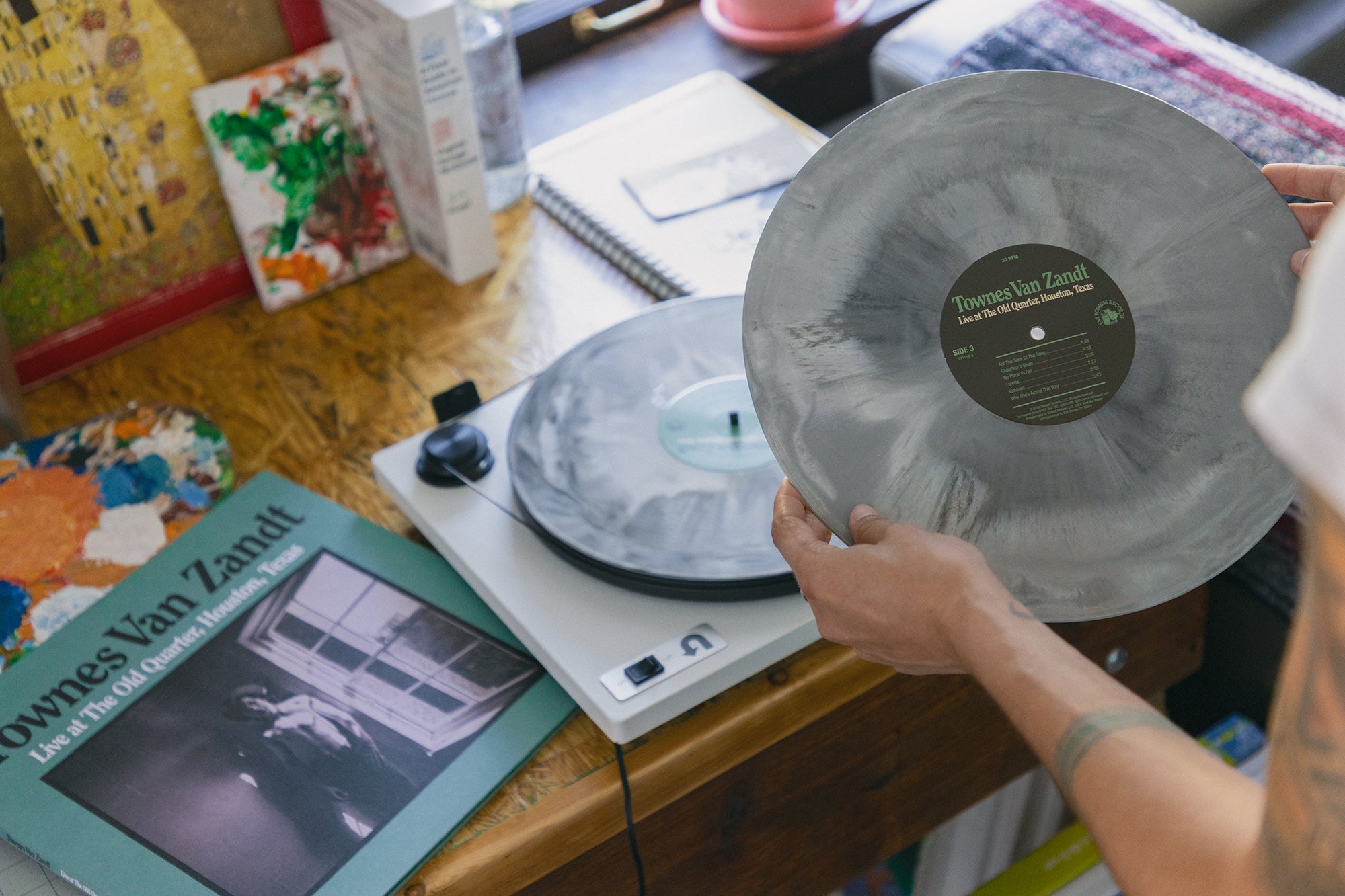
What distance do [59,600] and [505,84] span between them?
71 centimetres

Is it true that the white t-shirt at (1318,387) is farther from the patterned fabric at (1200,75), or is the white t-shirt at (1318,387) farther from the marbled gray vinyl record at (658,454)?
the patterned fabric at (1200,75)

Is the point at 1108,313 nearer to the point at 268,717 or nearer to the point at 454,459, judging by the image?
the point at 454,459

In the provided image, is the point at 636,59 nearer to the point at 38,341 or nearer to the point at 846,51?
the point at 846,51

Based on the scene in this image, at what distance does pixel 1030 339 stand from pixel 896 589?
18cm

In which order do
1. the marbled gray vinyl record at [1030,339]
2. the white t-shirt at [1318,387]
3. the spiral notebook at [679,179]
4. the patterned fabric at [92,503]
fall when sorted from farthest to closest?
1. the spiral notebook at [679,179]
2. the patterned fabric at [92,503]
3. the marbled gray vinyl record at [1030,339]
4. the white t-shirt at [1318,387]

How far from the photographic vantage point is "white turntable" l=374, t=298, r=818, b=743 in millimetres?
788

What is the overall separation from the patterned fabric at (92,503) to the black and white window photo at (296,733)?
140mm

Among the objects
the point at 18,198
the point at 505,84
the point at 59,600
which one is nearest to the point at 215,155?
the point at 18,198

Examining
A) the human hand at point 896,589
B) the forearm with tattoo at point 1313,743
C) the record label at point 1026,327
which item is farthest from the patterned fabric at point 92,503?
the forearm with tattoo at point 1313,743

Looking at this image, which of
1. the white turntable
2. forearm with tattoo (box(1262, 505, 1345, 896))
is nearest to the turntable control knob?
the white turntable

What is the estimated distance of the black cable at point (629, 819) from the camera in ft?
2.57

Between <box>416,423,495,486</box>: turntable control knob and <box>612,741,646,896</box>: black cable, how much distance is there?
25cm

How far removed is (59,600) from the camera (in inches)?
35.5

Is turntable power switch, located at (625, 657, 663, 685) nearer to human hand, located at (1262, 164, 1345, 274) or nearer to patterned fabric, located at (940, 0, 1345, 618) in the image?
human hand, located at (1262, 164, 1345, 274)
